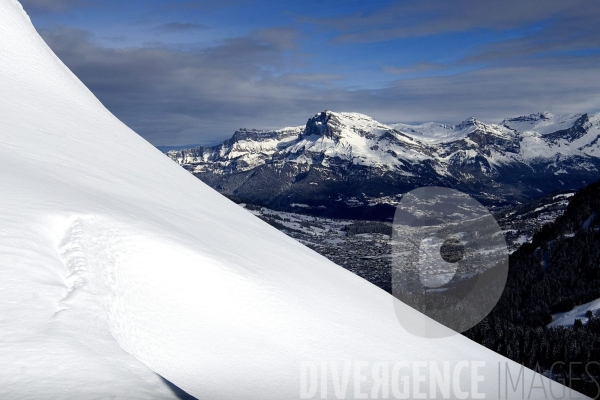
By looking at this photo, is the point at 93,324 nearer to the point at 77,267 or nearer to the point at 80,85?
the point at 77,267

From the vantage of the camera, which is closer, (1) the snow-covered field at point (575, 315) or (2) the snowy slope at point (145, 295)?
(2) the snowy slope at point (145, 295)

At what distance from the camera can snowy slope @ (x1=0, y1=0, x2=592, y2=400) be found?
7133 mm

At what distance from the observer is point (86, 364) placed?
6.79 metres

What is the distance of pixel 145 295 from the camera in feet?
36.2

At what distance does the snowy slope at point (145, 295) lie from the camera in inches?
281

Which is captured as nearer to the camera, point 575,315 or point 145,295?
point 145,295

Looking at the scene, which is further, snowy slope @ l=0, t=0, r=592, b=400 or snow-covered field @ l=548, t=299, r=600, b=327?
snow-covered field @ l=548, t=299, r=600, b=327

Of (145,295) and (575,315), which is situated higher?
(145,295)

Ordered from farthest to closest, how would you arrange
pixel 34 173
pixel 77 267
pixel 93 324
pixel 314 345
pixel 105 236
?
pixel 34 173 < pixel 314 345 < pixel 105 236 < pixel 77 267 < pixel 93 324

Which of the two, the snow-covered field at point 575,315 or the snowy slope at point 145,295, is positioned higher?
the snowy slope at point 145,295

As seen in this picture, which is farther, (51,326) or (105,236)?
(105,236)

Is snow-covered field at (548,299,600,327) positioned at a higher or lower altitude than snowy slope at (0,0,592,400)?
lower

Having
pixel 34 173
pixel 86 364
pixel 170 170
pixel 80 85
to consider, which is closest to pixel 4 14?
pixel 80 85

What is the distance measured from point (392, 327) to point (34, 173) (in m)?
12.5
